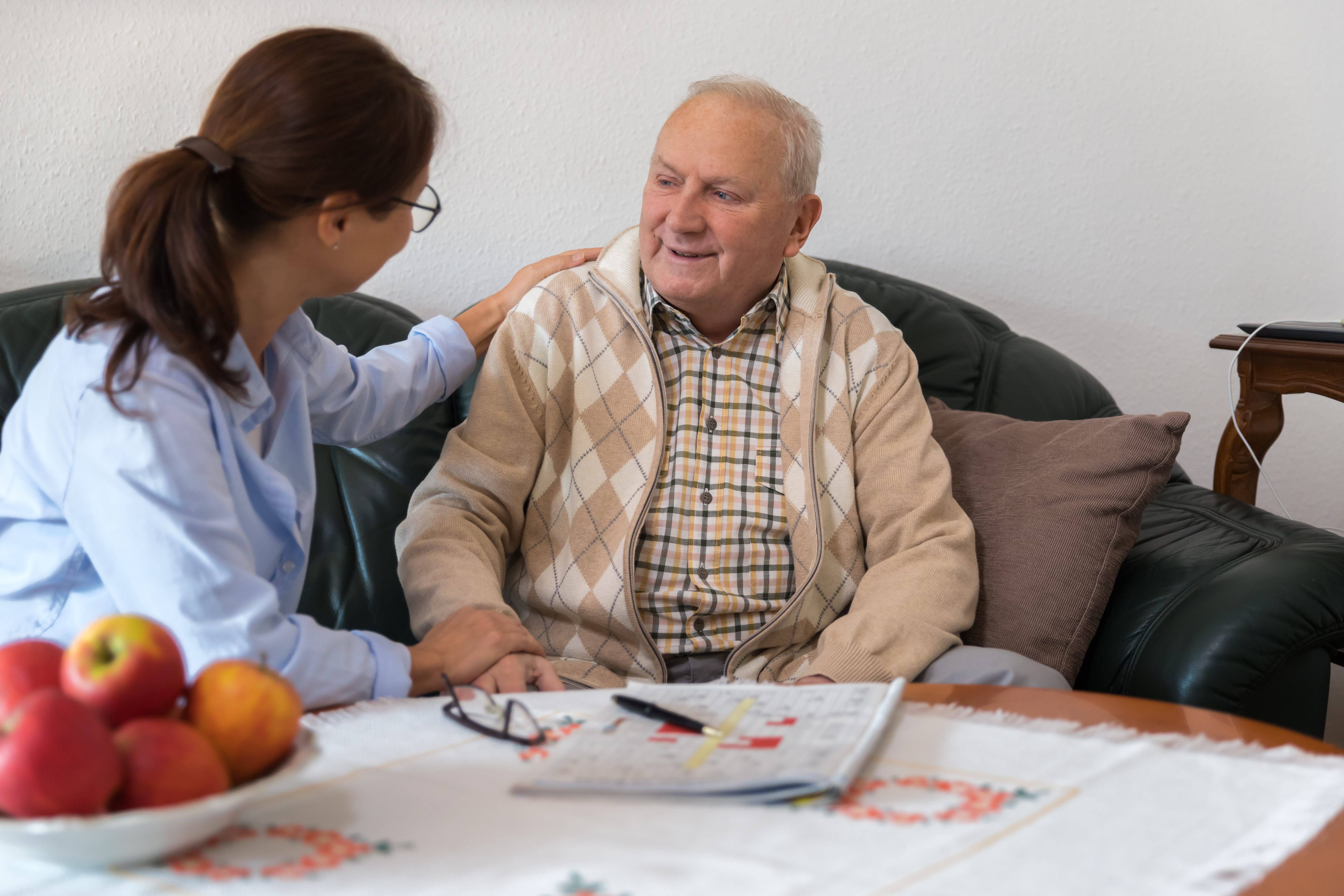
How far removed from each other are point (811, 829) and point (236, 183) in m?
0.79

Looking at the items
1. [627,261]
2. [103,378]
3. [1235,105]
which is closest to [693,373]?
[627,261]

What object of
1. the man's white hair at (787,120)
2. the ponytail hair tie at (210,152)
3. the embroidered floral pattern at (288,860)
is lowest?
the embroidered floral pattern at (288,860)

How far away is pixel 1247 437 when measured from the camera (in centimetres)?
217

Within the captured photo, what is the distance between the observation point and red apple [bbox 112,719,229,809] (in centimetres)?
62

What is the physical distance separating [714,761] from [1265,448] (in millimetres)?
1817

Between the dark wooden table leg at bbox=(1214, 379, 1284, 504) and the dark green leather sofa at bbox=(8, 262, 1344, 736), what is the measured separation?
0.76 feet

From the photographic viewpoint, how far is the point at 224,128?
1044 millimetres

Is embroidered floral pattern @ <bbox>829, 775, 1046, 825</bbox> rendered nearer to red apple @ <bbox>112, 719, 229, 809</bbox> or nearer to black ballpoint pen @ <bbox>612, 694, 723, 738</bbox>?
black ballpoint pen @ <bbox>612, 694, 723, 738</bbox>

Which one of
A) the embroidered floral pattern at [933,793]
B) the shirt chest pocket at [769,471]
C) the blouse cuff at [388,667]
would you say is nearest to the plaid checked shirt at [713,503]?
the shirt chest pocket at [769,471]

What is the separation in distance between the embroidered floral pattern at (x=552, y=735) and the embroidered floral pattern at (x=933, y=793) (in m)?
0.24

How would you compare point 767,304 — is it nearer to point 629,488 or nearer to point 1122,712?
point 629,488

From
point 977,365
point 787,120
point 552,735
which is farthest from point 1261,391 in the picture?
point 552,735

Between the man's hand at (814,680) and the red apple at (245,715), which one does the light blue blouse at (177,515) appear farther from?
the man's hand at (814,680)

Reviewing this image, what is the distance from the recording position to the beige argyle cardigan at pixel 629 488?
5.13 feet
